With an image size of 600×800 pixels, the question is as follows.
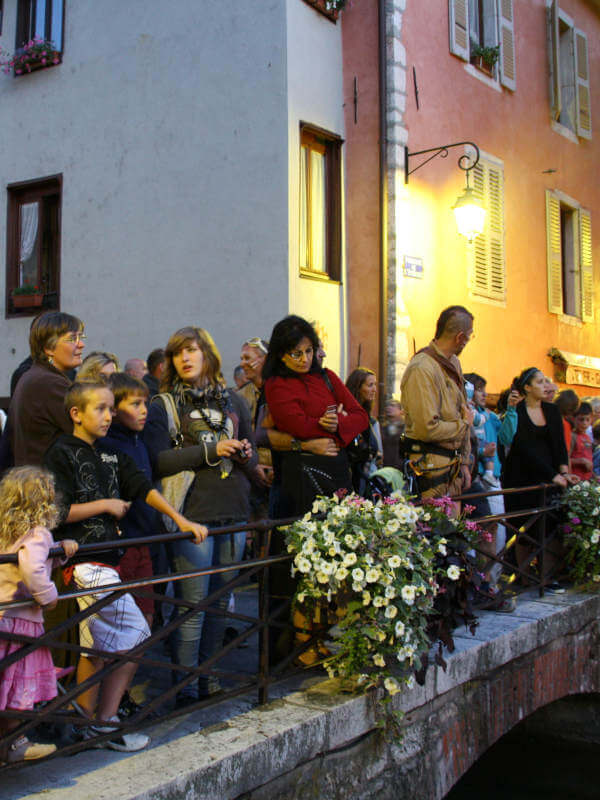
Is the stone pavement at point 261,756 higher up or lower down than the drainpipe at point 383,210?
lower down

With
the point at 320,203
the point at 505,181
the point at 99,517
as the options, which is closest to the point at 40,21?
the point at 320,203

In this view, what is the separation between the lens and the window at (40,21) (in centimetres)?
1103

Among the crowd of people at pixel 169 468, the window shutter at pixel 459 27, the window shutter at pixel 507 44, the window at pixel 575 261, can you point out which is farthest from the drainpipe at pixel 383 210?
the window at pixel 575 261

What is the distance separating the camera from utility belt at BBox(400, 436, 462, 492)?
5160mm

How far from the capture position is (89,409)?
3.51 meters

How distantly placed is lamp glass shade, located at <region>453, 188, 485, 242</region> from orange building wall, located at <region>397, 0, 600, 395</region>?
45 centimetres

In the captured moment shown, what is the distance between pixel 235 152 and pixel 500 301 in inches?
177

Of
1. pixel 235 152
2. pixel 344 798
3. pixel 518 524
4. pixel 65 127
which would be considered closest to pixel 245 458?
pixel 344 798

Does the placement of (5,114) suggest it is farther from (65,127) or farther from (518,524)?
(518,524)

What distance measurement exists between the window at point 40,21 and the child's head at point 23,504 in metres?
9.40

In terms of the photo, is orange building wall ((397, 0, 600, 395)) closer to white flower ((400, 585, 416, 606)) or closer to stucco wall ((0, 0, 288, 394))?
stucco wall ((0, 0, 288, 394))

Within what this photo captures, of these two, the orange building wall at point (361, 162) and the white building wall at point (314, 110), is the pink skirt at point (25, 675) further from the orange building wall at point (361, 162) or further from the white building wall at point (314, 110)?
the orange building wall at point (361, 162)

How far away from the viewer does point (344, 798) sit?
3535 millimetres

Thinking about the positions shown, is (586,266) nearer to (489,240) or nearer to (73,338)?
(489,240)
